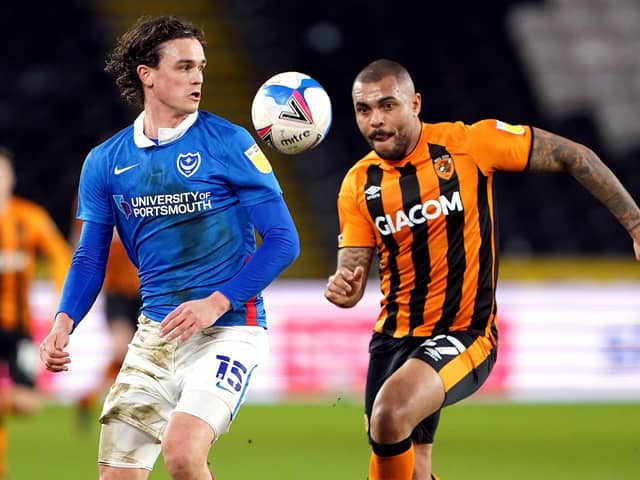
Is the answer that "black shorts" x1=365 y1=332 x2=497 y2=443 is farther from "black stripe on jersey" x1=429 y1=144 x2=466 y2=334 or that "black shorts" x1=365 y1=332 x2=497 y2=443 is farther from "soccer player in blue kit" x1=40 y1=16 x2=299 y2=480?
"soccer player in blue kit" x1=40 y1=16 x2=299 y2=480

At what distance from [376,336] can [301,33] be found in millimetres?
12284

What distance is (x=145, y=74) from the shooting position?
15.8 feet

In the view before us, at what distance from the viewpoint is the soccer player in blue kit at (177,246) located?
4543 mm

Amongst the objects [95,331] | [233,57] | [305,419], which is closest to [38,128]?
[233,57]

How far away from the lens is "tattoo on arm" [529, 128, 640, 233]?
17.7 ft

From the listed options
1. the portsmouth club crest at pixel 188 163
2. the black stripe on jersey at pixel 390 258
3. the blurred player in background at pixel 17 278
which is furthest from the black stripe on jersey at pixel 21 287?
the portsmouth club crest at pixel 188 163

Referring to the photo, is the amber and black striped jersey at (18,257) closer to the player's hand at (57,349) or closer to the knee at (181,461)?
the player's hand at (57,349)

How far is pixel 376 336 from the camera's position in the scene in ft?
18.7

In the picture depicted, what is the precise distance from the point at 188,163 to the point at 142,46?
1.69 ft

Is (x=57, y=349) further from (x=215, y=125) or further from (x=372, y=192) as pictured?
(x=372, y=192)

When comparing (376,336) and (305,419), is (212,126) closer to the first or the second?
(376,336)

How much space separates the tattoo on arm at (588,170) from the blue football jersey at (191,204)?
4.60 feet

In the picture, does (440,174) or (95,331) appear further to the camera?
(95,331)

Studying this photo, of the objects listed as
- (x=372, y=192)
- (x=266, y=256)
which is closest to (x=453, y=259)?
(x=372, y=192)
